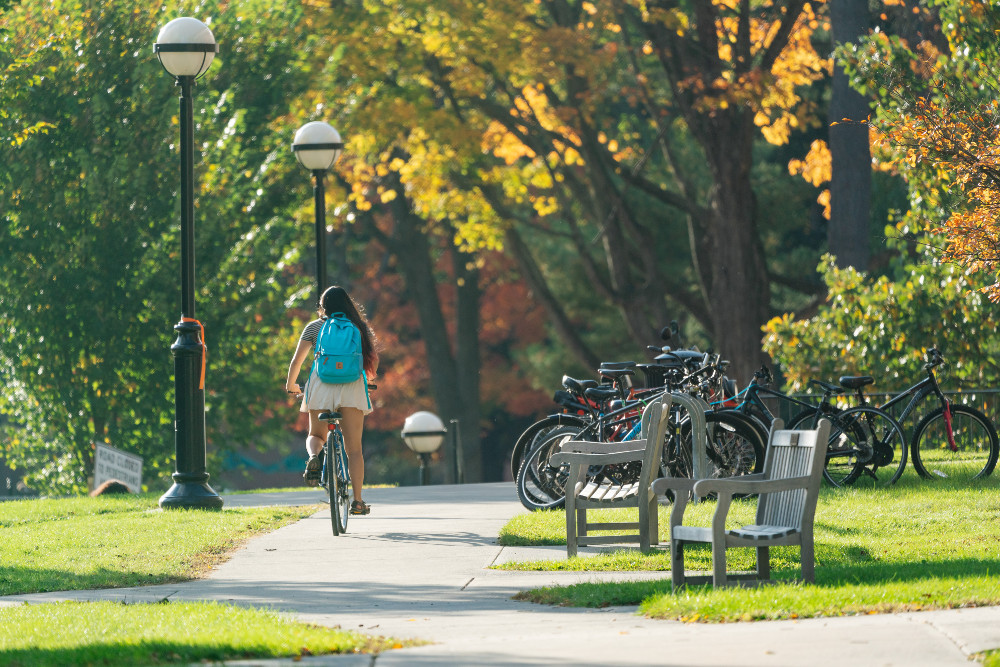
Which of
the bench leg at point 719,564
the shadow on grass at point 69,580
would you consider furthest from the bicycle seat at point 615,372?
the bench leg at point 719,564

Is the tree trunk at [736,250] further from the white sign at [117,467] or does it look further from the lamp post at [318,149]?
the white sign at [117,467]

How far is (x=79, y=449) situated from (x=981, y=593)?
654 inches

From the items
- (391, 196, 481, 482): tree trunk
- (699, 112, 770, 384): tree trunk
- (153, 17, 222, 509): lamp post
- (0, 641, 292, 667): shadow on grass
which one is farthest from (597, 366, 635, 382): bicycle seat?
(391, 196, 481, 482): tree trunk

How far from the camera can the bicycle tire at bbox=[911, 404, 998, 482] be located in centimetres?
1370

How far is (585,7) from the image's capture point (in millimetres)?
23656

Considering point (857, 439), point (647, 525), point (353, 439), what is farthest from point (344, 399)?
point (857, 439)

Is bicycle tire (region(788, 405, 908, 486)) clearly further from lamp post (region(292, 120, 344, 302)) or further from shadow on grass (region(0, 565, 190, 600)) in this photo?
shadow on grass (region(0, 565, 190, 600))

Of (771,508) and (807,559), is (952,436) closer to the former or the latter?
(771,508)

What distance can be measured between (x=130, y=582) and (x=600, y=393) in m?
5.03

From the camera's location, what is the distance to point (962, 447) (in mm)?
14086

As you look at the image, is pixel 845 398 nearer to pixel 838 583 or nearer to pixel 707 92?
pixel 707 92

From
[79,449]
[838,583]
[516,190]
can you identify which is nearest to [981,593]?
[838,583]

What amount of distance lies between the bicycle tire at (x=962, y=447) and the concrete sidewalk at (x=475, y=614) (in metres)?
4.30

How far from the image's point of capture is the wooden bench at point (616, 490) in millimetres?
9508
